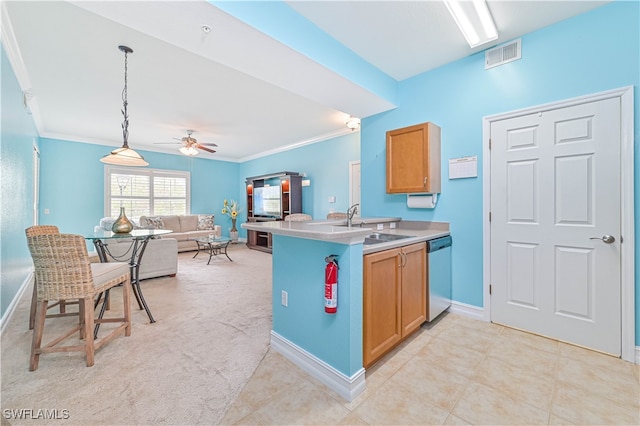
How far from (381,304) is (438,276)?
107 cm

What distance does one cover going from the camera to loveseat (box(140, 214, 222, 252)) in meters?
6.48

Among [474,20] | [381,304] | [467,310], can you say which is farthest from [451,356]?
[474,20]

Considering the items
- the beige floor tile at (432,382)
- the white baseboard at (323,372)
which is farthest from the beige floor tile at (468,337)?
the white baseboard at (323,372)

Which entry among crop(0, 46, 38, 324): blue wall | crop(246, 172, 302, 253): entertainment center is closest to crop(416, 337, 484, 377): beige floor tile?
crop(0, 46, 38, 324): blue wall

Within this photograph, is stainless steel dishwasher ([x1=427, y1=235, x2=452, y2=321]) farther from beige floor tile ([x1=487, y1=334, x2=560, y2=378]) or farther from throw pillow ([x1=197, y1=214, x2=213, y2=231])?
throw pillow ([x1=197, y1=214, x2=213, y2=231])

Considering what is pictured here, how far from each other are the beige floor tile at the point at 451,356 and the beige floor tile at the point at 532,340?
0.51m

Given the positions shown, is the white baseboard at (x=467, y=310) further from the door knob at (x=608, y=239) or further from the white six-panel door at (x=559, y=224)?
the door knob at (x=608, y=239)

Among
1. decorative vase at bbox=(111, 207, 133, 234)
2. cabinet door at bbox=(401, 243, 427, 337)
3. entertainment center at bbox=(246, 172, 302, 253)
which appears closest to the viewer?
cabinet door at bbox=(401, 243, 427, 337)

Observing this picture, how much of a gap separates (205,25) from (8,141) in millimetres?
2492

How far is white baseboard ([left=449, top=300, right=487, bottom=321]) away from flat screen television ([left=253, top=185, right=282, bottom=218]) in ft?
15.1

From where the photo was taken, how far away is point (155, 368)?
1898 mm

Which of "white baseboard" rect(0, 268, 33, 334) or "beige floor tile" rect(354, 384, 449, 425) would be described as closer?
"beige floor tile" rect(354, 384, 449, 425)

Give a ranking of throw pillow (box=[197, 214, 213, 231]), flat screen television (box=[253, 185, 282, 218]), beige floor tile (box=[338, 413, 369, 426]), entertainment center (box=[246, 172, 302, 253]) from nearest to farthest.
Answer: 1. beige floor tile (box=[338, 413, 369, 426])
2. entertainment center (box=[246, 172, 302, 253])
3. flat screen television (box=[253, 185, 282, 218])
4. throw pillow (box=[197, 214, 213, 231])

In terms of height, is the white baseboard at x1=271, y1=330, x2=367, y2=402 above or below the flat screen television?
below
